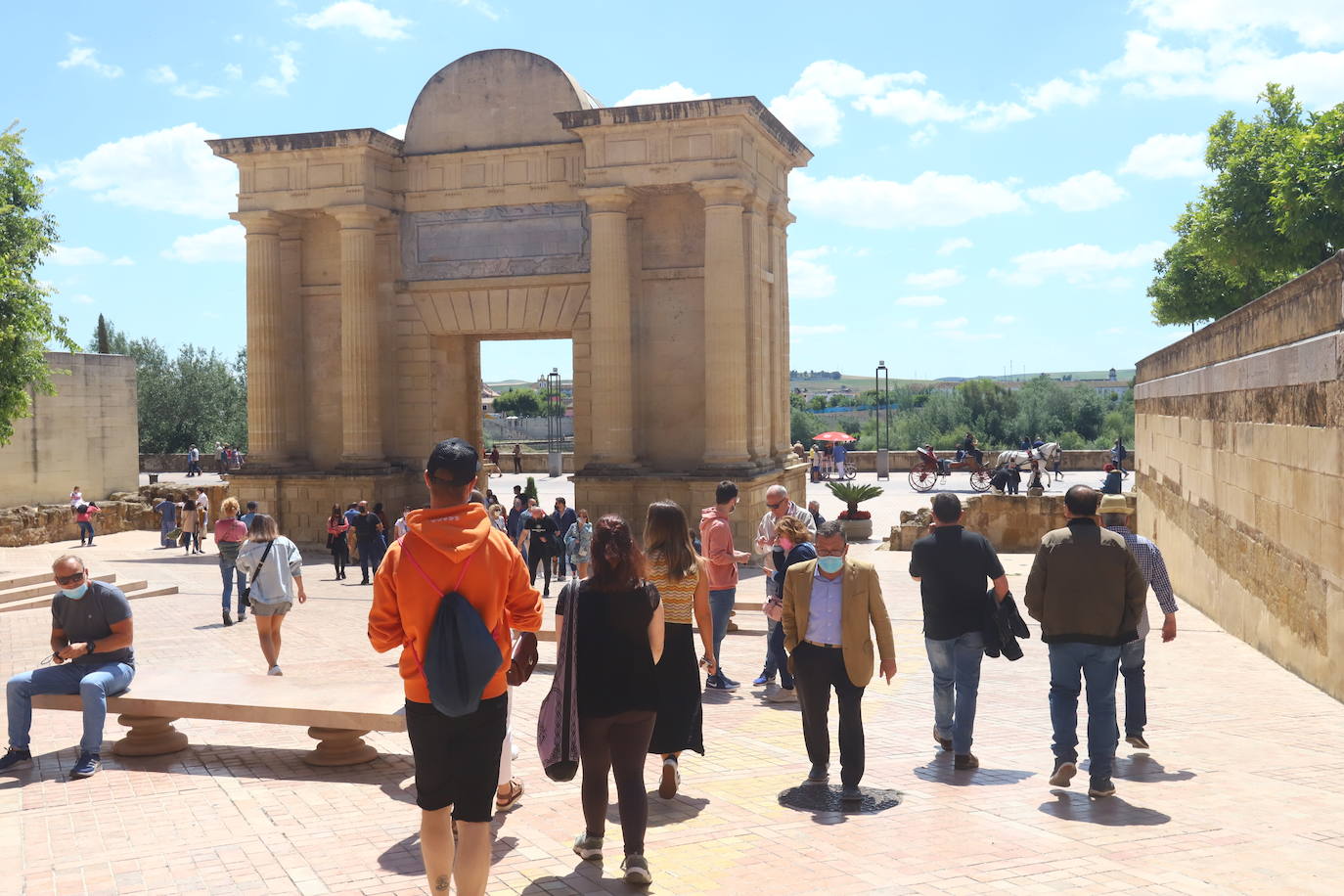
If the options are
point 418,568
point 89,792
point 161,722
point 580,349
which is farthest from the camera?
point 580,349

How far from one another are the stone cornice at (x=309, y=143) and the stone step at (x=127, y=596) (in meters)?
9.11

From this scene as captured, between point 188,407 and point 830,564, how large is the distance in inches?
2135

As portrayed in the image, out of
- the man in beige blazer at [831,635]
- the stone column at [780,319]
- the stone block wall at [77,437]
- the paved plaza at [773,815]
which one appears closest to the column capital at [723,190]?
the stone column at [780,319]

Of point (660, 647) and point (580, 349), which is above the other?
point (580, 349)

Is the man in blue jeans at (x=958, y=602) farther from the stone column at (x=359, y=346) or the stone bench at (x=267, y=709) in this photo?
the stone column at (x=359, y=346)

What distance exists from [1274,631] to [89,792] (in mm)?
9298

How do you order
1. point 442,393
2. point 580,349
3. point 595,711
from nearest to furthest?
point 595,711 → point 580,349 → point 442,393

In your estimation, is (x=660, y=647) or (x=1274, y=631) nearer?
(x=660, y=647)

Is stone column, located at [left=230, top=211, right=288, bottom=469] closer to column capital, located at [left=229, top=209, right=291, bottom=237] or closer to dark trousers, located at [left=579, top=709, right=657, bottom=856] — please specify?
column capital, located at [left=229, top=209, right=291, bottom=237]

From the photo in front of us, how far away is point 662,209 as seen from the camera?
864 inches

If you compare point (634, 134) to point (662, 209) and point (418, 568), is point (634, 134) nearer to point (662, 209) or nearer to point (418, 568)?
point (662, 209)

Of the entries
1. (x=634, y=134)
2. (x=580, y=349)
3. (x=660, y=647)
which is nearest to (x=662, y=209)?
(x=634, y=134)

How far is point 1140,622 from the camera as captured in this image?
272 inches

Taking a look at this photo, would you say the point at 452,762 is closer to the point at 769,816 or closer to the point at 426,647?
the point at 426,647
